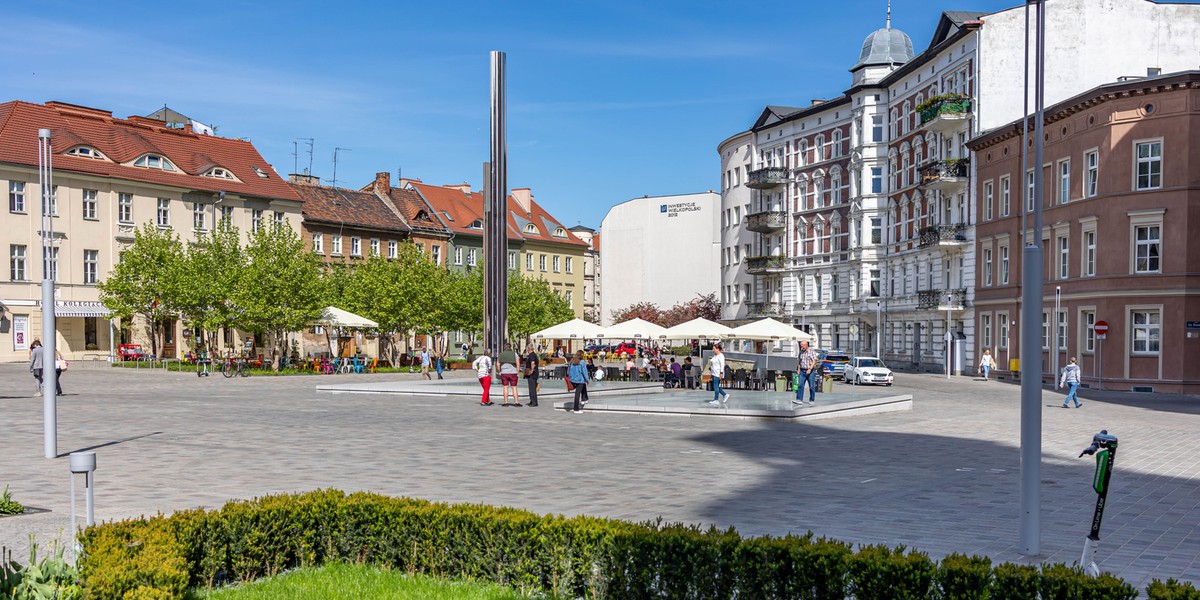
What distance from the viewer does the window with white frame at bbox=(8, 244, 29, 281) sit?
56688mm

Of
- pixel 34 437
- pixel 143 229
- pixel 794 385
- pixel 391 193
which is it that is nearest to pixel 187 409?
pixel 34 437

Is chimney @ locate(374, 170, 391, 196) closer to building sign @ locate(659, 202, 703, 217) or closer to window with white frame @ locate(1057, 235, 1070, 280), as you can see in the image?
building sign @ locate(659, 202, 703, 217)

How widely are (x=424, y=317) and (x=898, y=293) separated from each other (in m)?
28.7

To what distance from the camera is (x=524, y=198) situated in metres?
102

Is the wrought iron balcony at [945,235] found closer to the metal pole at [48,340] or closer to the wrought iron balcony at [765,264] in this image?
the wrought iron balcony at [765,264]

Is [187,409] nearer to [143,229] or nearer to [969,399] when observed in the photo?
[969,399]

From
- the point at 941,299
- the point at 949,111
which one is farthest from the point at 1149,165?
the point at 941,299

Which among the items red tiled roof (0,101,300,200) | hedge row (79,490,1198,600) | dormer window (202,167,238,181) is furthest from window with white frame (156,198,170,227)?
hedge row (79,490,1198,600)

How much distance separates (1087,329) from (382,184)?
56821 millimetres

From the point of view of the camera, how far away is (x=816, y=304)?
75312mm

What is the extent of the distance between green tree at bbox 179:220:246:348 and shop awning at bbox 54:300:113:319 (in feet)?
23.4

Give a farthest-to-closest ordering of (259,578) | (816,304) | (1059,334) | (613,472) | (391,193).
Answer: (391,193), (816,304), (1059,334), (613,472), (259,578)

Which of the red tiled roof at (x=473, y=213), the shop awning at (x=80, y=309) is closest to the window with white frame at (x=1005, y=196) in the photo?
the red tiled roof at (x=473, y=213)

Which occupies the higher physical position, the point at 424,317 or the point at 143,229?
the point at 143,229
